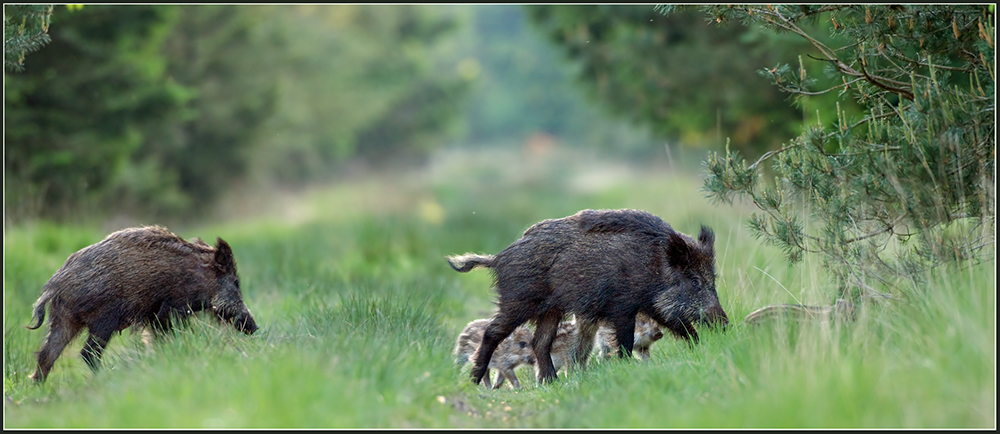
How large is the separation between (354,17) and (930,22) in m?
35.3

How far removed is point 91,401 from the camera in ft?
15.4

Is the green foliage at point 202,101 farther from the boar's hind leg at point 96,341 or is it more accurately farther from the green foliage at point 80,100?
the boar's hind leg at point 96,341

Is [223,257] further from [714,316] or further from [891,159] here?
[891,159]

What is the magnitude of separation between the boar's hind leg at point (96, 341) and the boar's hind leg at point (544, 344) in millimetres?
3136

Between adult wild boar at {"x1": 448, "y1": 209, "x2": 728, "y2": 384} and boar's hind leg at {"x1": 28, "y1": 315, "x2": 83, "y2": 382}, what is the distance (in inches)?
116

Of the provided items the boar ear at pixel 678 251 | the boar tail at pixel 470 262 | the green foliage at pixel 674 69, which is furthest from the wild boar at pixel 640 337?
the green foliage at pixel 674 69

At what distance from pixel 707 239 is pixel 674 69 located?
898 cm

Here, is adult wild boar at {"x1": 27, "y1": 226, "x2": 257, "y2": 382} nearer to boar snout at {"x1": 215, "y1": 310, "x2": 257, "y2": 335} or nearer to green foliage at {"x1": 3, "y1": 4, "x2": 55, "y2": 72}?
boar snout at {"x1": 215, "y1": 310, "x2": 257, "y2": 335}

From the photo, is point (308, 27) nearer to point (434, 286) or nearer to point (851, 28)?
point (434, 286)

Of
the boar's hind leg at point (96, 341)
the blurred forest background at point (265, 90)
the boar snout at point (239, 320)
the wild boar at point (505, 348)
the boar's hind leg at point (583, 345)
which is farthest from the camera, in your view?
the blurred forest background at point (265, 90)

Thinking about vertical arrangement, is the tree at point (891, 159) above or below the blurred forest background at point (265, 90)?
below

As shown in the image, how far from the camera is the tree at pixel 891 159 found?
5434 mm

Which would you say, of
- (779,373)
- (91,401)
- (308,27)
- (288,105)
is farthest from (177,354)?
(308,27)

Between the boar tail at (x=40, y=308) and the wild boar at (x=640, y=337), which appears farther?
the wild boar at (x=640, y=337)
